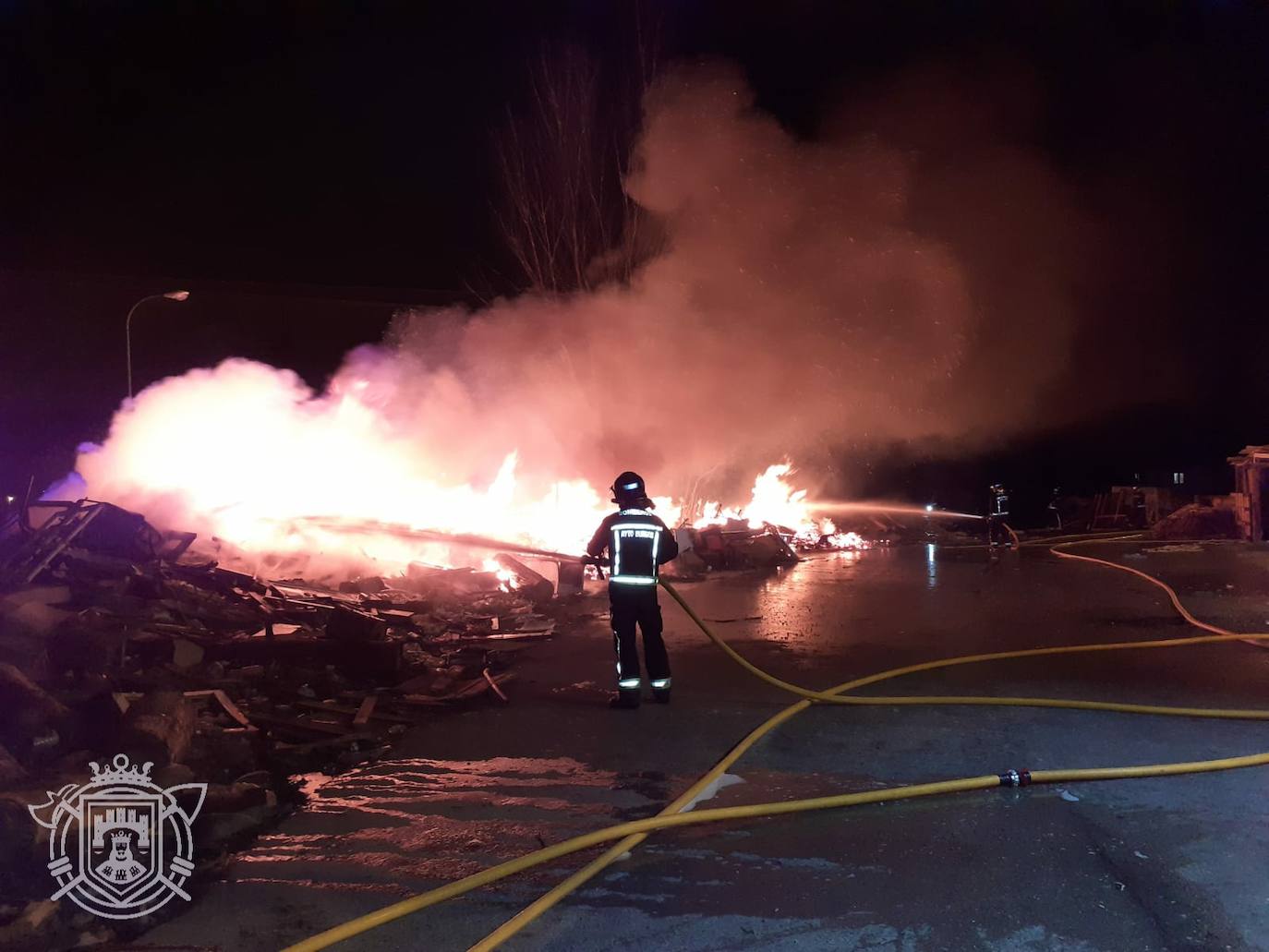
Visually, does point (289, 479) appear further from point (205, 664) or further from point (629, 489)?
point (629, 489)

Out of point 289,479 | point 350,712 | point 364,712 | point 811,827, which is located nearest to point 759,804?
point 811,827

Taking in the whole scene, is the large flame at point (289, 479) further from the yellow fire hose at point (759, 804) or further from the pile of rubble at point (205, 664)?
the yellow fire hose at point (759, 804)

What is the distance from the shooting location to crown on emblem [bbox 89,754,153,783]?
406cm

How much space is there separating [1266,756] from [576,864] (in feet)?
11.9

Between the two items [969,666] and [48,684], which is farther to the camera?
[969,666]

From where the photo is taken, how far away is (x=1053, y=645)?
7844mm

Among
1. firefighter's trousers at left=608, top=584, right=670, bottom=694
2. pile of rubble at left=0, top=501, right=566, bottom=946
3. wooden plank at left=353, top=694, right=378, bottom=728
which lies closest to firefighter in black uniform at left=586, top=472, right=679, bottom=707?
firefighter's trousers at left=608, top=584, right=670, bottom=694

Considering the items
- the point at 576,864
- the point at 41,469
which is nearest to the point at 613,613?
the point at 576,864

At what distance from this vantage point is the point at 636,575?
20.3 ft

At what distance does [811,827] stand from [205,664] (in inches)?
198

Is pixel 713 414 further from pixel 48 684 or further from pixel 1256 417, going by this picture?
pixel 1256 417

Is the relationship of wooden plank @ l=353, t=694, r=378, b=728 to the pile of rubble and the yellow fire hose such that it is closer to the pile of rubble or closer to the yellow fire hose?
the pile of rubble

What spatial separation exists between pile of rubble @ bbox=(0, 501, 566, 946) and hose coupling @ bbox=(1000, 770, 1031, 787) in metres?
3.57

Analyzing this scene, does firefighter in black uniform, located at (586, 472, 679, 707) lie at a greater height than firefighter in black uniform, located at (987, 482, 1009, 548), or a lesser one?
lesser
